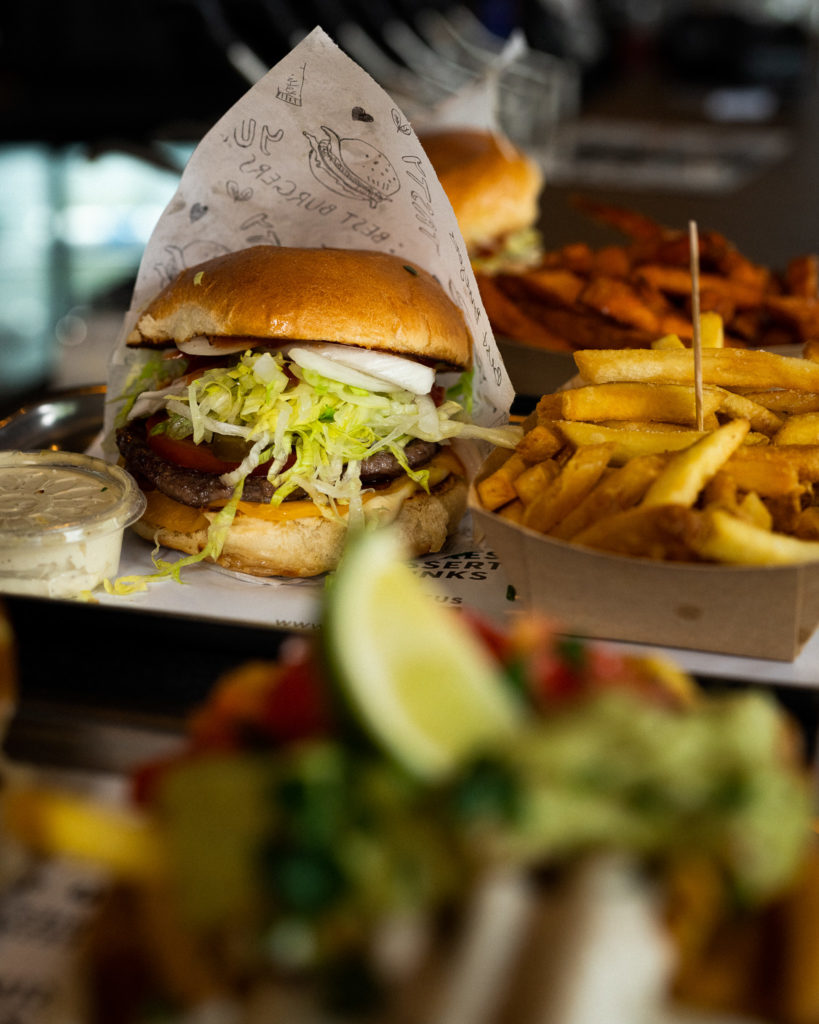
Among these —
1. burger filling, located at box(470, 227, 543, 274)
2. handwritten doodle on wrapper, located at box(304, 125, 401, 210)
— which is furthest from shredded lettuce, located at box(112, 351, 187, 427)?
burger filling, located at box(470, 227, 543, 274)

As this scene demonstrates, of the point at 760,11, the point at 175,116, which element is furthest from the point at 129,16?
the point at 760,11

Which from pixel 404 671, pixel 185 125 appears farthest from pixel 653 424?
pixel 185 125

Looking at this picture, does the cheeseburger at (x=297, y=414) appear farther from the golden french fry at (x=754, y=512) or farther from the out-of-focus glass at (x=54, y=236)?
the out-of-focus glass at (x=54, y=236)

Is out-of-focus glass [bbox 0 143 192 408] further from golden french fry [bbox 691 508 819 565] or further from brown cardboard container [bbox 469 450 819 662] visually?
golden french fry [bbox 691 508 819 565]

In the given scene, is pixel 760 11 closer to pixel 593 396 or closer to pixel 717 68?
pixel 717 68

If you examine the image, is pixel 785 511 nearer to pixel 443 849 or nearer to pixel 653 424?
pixel 653 424
